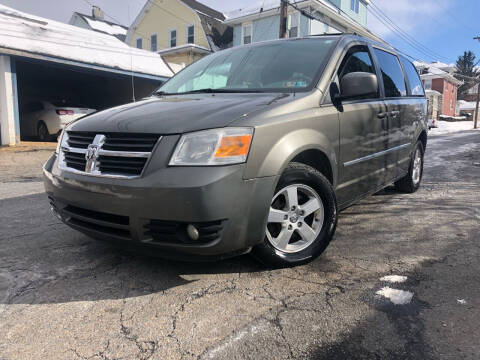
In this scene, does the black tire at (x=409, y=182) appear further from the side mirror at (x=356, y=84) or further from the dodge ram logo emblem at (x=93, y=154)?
the dodge ram logo emblem at (x=93, y=154)

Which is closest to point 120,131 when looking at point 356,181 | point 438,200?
point 356,181

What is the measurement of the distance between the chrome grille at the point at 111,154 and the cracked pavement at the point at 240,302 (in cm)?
78

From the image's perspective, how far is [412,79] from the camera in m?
5.34

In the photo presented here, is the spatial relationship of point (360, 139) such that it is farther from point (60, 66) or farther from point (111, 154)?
point (60, 66)

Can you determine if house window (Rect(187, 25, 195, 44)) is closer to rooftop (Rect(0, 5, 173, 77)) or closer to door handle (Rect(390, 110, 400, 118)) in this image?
rooftop (Rect(0, 5, 173, 77))

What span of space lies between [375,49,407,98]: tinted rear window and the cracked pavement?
5.35ft

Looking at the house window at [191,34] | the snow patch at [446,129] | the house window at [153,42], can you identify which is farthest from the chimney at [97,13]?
the snow patch at [446,129]

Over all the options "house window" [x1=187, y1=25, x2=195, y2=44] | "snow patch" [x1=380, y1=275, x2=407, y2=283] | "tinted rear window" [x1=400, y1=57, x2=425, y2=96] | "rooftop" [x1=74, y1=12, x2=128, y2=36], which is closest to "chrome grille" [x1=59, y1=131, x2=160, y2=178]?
"snow patch" [x1=380, y1=275, x2=407, y2=283]

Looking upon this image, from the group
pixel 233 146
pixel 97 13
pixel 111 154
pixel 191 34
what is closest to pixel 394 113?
pixel 233 146

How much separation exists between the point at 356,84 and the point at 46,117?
12.5m

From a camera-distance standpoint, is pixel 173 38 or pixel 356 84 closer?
pixel 356 84

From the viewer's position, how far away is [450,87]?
165 ft

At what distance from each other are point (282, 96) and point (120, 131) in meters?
1.21

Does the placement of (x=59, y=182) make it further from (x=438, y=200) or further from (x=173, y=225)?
(x=438, y=200)
